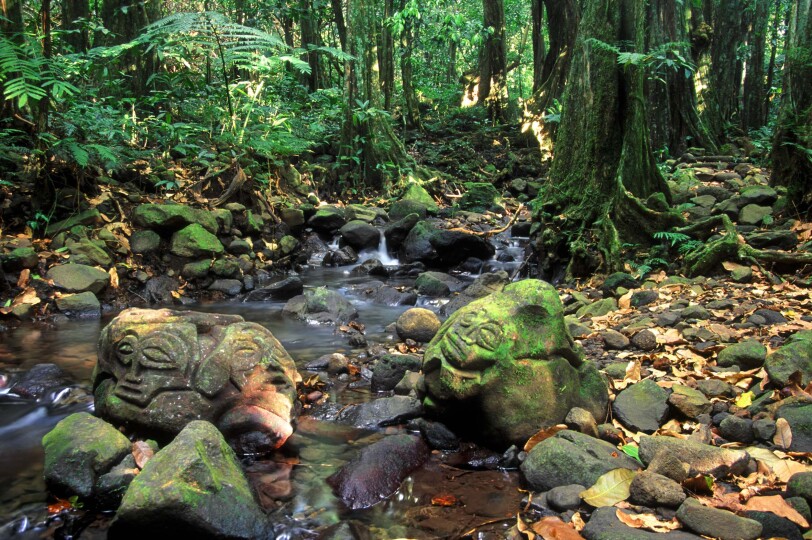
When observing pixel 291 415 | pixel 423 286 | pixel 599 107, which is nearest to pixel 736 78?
pixel 599 107

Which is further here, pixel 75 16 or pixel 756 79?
pixel 756 79

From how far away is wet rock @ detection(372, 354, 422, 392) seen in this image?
5.49m

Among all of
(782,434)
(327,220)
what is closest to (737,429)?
(782,434)

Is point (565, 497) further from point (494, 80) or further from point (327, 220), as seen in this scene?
point (494, 80)

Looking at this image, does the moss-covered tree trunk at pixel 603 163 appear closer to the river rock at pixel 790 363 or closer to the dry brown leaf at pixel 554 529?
the river rock at pixel 790 363

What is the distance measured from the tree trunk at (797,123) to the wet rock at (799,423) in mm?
4693

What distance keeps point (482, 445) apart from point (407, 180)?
1170 centimetres

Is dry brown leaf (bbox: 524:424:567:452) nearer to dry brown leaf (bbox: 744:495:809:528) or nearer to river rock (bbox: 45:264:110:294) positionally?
dry brown leaf (bbox: 744:495:809:528)

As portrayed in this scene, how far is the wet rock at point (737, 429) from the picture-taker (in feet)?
11.9

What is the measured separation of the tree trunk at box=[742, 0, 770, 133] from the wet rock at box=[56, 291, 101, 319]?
55.3ft

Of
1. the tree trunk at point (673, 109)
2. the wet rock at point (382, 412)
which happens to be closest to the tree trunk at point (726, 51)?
the tree trunk at point (673, 109)

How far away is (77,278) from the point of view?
7898mm

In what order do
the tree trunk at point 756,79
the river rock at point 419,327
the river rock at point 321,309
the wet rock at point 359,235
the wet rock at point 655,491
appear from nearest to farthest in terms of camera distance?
the wet rock at point 655,491
the river rock at point 419,327
the river rock at point 321,309
the wet rock at point 359,235
the tree trunk at point 756,79

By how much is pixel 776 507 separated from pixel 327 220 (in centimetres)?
1040
